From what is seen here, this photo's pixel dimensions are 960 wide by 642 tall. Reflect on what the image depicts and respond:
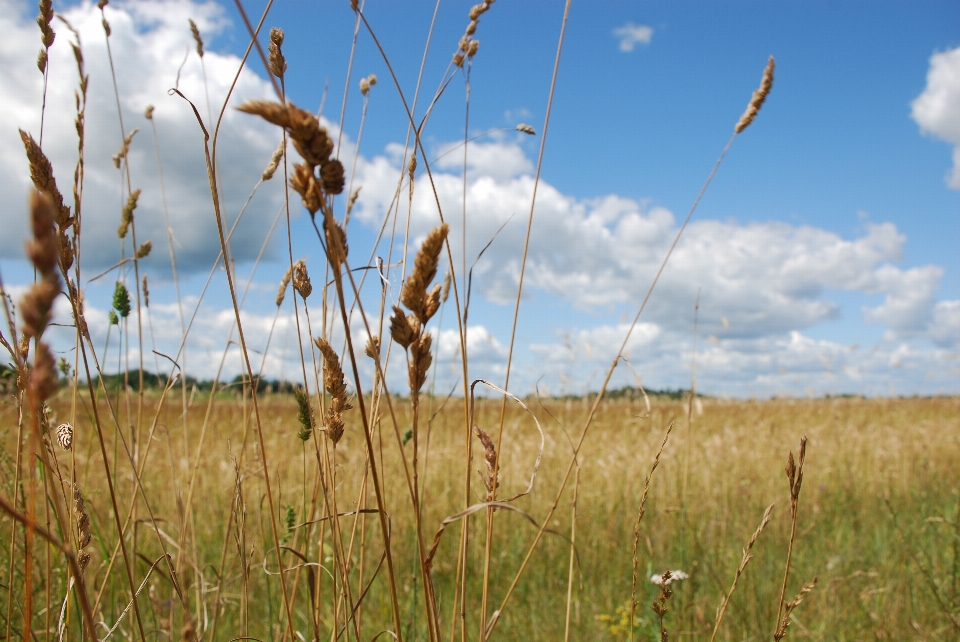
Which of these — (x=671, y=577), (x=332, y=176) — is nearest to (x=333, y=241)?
(x=332, y=176)

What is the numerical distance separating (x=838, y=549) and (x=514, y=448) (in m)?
2.29

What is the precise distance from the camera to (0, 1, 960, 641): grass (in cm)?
72

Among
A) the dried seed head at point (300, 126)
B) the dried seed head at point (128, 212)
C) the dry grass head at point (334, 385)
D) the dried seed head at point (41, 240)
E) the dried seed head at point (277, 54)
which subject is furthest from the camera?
the dried seed head at point (128, 212)

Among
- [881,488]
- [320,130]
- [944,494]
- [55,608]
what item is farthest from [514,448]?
[320,130]

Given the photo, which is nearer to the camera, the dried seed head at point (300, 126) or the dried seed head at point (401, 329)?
the dried seed head at point (300, 126)

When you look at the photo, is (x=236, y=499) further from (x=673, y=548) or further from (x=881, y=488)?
(x=881, y=488)

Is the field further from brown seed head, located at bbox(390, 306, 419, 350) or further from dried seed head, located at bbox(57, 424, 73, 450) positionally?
brown seed head, located at bbox(390, 306, 419, 350)

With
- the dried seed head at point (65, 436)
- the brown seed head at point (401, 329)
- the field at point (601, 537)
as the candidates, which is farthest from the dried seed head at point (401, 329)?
the dried seed head at point (65, 436)

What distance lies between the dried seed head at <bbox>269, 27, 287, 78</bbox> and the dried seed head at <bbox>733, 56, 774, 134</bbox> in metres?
0.87

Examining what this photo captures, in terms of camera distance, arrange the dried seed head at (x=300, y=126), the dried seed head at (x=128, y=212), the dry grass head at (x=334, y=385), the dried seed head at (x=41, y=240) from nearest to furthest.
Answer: the dried seed head at (x=41, y=240), the dried seed head at (x=300, y=126), the dry grass head at (x=334, y=385), the dried seed head at (x=128, y=212)

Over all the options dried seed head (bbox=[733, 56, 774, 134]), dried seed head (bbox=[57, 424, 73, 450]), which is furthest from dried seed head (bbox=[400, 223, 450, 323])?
dried seed head (bbox=[733, 56, 774, 134])

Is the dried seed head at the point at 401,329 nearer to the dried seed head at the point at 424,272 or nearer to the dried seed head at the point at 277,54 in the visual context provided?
the dried seed head at the point at 424,272

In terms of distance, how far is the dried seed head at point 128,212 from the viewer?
155 cm

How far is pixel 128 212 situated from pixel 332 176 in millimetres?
1300
